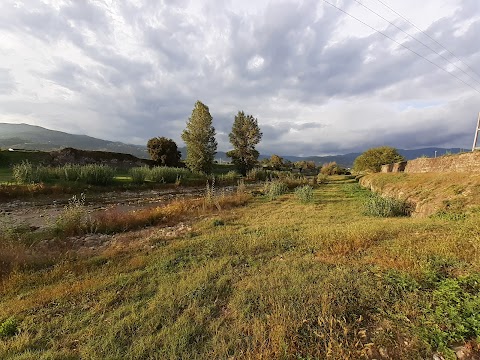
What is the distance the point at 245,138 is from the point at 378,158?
2269cm

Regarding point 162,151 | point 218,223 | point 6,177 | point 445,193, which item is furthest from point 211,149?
point 445,193

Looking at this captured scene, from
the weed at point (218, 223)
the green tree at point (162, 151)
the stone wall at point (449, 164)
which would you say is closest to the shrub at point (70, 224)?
the weed at point (218, 223)

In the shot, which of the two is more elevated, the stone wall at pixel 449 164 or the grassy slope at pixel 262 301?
the stone wall at pixel 449 164

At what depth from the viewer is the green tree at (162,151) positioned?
128ft

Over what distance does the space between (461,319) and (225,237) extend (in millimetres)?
5528

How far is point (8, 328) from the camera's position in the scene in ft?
10.8

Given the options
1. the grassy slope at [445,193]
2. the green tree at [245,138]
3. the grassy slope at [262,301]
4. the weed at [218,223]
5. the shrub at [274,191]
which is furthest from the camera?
the green tree at [245,138]

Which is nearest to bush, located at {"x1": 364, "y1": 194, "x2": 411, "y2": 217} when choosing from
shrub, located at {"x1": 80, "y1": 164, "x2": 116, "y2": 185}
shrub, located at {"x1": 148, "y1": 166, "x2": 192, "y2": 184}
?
shrub, located at {"x1": 148, "y1": 166, "x2": 192, "y2": 184}

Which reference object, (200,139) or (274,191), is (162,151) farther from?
(274,191)

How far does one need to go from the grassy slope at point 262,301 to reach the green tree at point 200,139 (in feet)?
86.0

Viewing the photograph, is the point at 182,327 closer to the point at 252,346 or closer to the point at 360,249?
the point at 252,346

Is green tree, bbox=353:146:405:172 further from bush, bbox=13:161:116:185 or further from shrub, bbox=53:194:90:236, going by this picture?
shrub, bbox=53:194:90:236

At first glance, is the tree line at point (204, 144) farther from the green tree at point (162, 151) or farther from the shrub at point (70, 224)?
the shrub at point (70, 224)

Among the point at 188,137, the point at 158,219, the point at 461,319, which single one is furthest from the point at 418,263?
the point at 188,137
